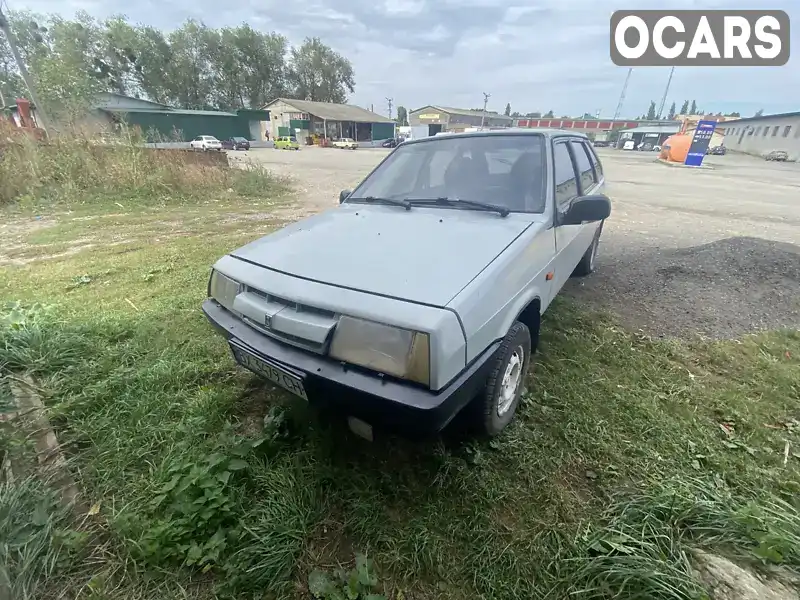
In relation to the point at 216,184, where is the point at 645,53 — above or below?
above

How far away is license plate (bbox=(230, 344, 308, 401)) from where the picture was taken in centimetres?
161

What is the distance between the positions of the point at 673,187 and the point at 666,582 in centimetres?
1557

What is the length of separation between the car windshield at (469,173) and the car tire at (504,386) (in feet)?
2.83

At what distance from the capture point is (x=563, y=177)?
9.04ft

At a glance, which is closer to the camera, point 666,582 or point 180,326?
point 666,582

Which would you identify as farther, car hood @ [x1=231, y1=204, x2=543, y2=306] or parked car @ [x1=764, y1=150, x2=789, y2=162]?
parked car @ [x1=764, y1=150, x2=789, y2=162]

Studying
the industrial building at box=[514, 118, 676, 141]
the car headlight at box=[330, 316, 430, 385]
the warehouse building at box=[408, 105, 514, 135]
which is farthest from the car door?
the industrial building at box=[514, 118, 676, 141]

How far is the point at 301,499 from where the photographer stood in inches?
69.0

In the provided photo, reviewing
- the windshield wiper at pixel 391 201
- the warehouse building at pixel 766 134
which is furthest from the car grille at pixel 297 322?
the warehouse building at pixel 766 134

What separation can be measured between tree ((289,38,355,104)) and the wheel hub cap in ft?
212

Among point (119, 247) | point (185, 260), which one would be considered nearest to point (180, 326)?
A: point (185, 260)

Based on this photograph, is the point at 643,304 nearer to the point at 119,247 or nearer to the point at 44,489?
the point at 44,489

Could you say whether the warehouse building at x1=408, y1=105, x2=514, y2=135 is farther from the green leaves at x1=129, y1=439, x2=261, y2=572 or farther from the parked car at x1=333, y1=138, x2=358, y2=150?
the green leaves at x1=129, y1=439, x2=261, y2=572

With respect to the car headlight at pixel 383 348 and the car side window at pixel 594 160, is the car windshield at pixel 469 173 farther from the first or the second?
the car side window at pixel 594 160
